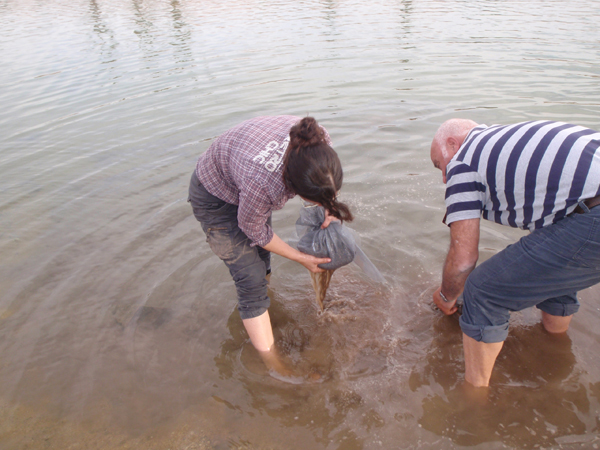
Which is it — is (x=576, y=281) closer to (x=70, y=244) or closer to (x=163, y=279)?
(x=163, y=279)

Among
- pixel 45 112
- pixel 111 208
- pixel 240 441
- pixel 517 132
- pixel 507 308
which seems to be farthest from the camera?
pixel 45 112

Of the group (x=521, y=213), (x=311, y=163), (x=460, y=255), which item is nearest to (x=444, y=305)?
(x=460, y=255)

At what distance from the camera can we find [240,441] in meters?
2.51

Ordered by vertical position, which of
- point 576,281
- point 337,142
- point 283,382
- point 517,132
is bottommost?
point 283,382

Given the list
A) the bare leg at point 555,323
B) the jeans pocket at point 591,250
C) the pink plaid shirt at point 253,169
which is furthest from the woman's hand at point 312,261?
the bare leg at point 555,323

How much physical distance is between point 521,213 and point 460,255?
423 millimetres

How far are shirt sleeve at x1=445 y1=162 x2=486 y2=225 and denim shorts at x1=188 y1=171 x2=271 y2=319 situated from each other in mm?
1277

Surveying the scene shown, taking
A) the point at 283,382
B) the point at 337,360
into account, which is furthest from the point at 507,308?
the point at 283,382

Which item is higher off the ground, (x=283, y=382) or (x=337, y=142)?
(x=337, y=142)

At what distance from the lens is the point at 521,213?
2.13 m

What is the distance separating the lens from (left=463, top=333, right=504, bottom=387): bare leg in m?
2.36

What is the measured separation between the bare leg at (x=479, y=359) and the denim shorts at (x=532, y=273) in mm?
76

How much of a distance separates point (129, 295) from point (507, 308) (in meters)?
3.03

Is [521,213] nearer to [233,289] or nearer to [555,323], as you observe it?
[555,323]
